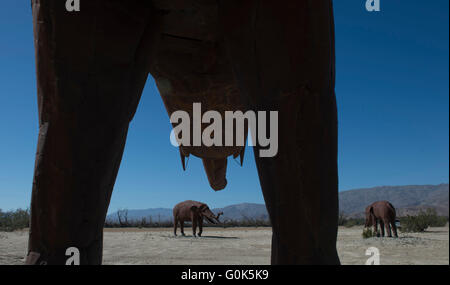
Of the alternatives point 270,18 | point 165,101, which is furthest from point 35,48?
point 165,101

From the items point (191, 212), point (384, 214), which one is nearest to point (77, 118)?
point (384, 214)

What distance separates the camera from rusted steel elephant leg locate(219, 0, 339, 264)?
1906mm

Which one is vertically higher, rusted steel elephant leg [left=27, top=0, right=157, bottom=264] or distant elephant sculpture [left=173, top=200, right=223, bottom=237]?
rusted steel elephant leg [left=27, top=0, right=157, bottom=264]

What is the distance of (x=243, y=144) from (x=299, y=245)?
3.29 metres

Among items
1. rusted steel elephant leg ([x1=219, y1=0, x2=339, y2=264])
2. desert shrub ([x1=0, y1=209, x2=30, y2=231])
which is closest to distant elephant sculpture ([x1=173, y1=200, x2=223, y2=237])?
desert shrub ([x1=0, y1=209, x2=30, y2=231])

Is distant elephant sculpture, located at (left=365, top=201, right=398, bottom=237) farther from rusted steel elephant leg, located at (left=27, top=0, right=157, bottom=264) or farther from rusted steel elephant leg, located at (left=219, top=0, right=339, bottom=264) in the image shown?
rusted steel elephant leg, located at (left=27, top=0, right=157, bottom=264)

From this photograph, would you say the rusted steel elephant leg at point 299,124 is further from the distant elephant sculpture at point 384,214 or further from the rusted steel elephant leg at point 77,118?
the distant elephant sculpture at point 384,214

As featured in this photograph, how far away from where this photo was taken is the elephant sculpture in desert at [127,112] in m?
1.91

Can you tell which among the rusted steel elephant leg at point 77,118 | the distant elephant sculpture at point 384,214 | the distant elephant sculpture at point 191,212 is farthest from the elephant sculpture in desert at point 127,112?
the distant elephant sculpture at point 191,212

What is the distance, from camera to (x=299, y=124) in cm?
195

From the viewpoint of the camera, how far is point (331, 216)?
1.95m

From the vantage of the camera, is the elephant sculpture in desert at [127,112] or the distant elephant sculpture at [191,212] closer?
the elephant sculpture in desert at [127,112]
